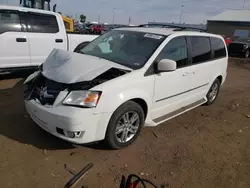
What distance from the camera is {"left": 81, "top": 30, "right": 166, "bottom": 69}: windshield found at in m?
3.55

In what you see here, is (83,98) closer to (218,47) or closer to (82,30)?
(218,47)

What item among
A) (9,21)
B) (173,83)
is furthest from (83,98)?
(9,21)

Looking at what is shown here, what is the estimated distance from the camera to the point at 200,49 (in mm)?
4582

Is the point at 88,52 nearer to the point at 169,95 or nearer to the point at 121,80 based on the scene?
the point at 121,80

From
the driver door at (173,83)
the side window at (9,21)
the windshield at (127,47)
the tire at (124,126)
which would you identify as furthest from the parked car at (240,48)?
the tire at (124,126)

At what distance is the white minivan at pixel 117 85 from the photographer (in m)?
2.87

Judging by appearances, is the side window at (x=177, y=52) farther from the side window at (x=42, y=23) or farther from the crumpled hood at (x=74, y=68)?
the side window at (x=42, y=23)

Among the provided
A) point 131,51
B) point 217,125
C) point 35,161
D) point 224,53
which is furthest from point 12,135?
point 224,53

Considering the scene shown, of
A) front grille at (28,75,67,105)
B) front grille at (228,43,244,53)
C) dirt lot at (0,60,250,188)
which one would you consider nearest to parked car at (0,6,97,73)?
dirt lot at (0,60,250,188)

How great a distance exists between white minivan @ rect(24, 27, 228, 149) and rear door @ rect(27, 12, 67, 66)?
2.67m

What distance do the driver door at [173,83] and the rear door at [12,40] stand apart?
4.10m

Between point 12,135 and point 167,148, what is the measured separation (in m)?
2.34

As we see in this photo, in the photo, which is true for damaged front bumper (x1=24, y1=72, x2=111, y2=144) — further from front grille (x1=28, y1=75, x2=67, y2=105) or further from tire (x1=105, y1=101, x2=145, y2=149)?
tire (x1=105, y1=101, x2=145, y2=149)

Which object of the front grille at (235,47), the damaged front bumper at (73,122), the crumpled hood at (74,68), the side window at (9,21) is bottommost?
the front grille at (235,47)
